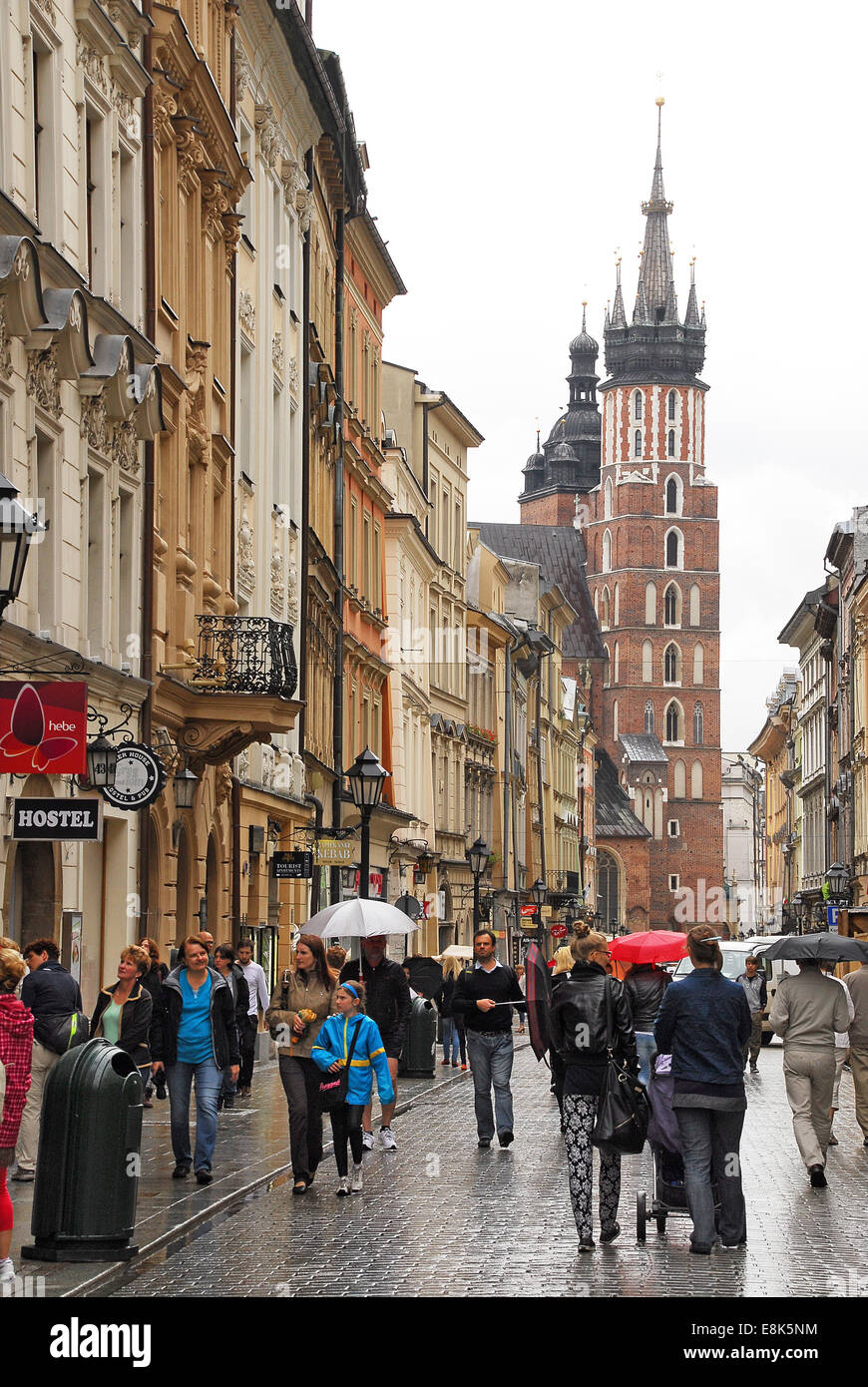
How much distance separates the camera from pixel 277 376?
34.0 meters

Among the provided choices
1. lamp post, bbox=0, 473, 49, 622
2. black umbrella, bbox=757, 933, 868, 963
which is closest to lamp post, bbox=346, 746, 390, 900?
black umbrella, bbox=757, 933, 868, 963

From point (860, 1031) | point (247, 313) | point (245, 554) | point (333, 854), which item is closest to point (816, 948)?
point (860, 1031)

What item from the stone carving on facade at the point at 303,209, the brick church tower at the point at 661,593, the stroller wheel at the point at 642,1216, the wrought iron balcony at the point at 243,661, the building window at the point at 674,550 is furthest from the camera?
the building window at the point at 674,550

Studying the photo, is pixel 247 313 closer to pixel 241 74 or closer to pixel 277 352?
pixel 277 352

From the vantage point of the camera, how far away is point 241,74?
30.7 m

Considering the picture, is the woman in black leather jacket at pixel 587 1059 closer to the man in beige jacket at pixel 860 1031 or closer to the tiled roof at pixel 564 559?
the man in beige jacket at pixel 860 1031

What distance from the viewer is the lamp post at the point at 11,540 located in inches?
449

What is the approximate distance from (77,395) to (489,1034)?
665cm

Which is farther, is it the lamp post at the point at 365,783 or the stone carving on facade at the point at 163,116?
the lamp post at the point at 365,783

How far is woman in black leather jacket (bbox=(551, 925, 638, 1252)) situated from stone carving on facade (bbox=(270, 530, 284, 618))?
21.0 meters

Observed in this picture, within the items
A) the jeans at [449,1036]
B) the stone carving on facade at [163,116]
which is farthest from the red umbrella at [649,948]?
the jeans at [449,1036]

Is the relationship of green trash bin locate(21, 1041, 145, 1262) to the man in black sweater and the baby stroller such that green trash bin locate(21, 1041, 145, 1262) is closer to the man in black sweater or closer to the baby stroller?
the baby stroller

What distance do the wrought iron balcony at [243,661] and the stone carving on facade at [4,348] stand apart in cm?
763
